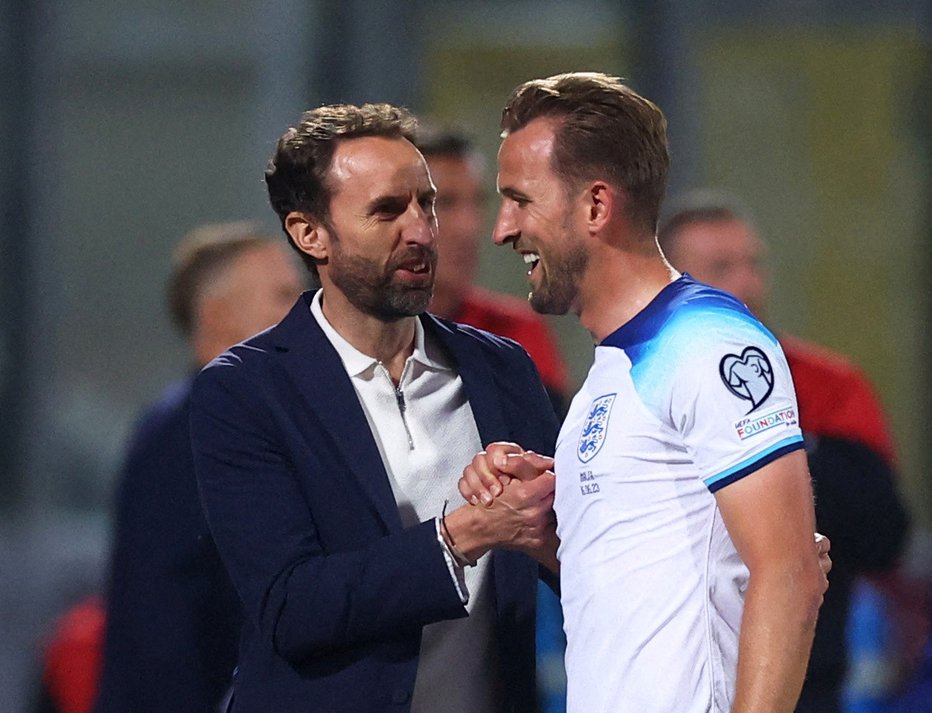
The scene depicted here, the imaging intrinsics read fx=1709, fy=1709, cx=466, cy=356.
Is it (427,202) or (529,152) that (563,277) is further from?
(427,202)

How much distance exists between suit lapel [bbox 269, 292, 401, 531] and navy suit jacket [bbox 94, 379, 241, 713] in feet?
2.73

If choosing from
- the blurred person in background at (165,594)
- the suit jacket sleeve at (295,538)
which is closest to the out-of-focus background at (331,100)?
the blurred person in background at (165,594)

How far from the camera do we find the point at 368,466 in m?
2.31

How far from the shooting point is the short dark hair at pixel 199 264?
3957 millimetres

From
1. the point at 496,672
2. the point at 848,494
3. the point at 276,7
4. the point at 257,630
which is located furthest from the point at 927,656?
the point at 276,7

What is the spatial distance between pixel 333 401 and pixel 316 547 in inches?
8.3

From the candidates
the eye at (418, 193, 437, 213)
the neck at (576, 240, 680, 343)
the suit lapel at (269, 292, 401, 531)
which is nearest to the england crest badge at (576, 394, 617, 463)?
the neck at (576, 240, 680, 343)

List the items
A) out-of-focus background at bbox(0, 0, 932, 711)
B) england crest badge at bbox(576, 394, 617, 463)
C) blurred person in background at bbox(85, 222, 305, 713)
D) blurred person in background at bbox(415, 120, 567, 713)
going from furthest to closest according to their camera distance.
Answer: out-of-focus background at bbox(0, 0, 932, 711), blurred person in background at bbox(415, 120, 567, 713), blurred person in background at bbox(85, 222, 305, 713), england crest badge at bbox(576, 394, 617, 463)

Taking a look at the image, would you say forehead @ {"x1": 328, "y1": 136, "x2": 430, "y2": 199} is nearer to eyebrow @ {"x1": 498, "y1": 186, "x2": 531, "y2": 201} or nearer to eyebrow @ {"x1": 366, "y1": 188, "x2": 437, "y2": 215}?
eyebrow @ {"x1": 366, "y1": 188, "x2": 437, "y2": 215}

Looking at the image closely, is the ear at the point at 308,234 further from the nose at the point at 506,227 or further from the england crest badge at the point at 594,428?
the england crest badge at the point at 594,428

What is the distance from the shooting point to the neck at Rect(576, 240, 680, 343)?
2.12m

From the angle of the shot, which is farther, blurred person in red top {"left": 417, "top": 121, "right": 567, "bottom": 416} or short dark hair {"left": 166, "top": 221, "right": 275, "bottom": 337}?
short dark hair {"left": 166, "top": 221, "right": 275, "bottom": 337}

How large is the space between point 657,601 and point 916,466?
4472mm

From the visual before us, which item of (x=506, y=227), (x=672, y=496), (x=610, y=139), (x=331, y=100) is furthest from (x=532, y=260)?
(x=331, y=100)
